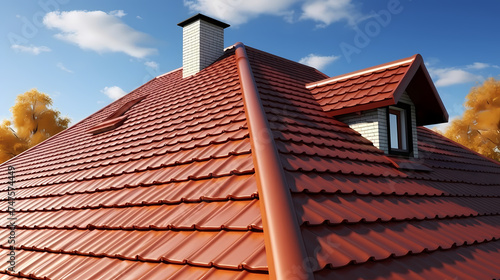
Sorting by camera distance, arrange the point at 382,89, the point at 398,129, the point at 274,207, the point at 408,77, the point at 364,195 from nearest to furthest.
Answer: the point at 274,207
the point at 364,195
the point at 382,89
the point at 408,77
the point at 398,129

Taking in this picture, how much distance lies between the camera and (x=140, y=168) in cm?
A: 555

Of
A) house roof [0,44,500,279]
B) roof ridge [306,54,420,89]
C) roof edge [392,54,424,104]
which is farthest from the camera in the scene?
roof ridge [306,54,420,89]

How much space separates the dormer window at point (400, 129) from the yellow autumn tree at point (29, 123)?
28583 millimetres

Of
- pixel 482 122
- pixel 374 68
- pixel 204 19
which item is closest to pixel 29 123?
pixel 204 19

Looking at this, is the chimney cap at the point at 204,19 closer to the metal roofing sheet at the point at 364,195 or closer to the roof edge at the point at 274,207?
the metal roofing sheet at the point at 364,195

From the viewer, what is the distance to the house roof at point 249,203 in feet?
10.1

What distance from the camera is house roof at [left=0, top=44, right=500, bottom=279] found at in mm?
3072

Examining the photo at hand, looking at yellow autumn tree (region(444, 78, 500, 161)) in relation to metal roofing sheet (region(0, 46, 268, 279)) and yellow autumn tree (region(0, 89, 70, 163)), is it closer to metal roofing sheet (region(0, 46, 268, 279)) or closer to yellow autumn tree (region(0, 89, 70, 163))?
metal roofing sheet (region(0, 46, 268, 279))

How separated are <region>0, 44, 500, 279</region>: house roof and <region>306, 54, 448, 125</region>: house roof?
334 millimetres

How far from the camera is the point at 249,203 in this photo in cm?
353

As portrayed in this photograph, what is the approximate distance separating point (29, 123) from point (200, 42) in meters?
25.2

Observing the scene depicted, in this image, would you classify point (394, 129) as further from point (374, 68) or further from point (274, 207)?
point (274, 207)

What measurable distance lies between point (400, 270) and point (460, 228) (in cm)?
200

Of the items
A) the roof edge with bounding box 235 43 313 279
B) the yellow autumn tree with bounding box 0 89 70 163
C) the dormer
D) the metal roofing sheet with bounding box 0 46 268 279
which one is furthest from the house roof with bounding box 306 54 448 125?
the yellow autumn tree with bounding box 0 89 70 163
